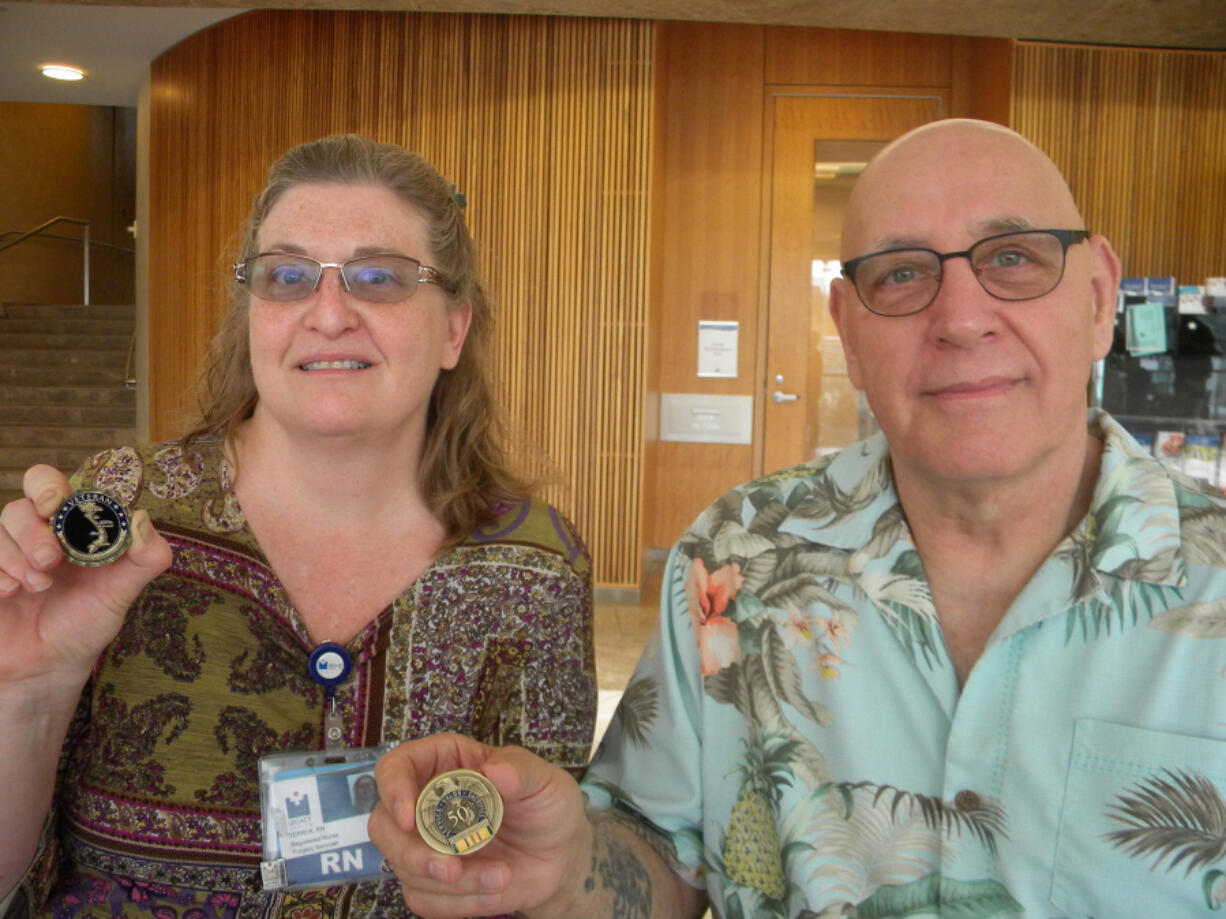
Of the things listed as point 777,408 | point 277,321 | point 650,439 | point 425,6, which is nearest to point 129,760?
point 277,321

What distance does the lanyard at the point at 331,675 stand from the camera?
5.46 feet

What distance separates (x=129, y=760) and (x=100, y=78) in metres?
8.71

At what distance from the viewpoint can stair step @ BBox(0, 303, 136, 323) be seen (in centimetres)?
1199

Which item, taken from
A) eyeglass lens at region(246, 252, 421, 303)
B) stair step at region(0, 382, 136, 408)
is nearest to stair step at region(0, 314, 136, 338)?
Answer: stair step at region(0, 382, 136, 408)

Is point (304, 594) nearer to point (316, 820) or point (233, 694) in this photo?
point (233, 694)

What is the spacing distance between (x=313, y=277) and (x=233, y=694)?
0.69 meters

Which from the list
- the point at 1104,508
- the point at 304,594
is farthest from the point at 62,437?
the point at 1104,508

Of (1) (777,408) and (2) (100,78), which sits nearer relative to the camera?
(1) (777,408)

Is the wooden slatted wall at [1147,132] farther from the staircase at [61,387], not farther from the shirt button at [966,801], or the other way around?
the staircase at [61,387]

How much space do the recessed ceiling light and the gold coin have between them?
9052 millimetres

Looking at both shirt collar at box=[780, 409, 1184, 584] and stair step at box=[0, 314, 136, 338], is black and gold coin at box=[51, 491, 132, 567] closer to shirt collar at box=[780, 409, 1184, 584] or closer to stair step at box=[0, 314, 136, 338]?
shirt collar at box=[780, 409, 1184, 584]

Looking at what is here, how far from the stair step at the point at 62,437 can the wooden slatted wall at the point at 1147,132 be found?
8066 mm

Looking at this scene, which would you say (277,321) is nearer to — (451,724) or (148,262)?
(451,724)

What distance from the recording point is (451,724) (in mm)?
1740
